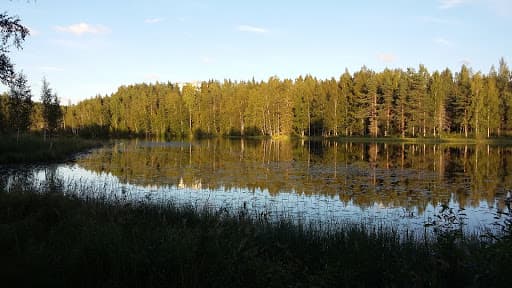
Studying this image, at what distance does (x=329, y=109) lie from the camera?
318 ft

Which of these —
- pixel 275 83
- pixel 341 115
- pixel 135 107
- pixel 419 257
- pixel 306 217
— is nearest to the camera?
pixel 419 257

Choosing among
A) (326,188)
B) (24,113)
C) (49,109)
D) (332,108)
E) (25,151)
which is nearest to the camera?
(326,188)

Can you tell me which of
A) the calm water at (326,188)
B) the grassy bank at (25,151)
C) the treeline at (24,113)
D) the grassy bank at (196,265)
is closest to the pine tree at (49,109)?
the treeline at (24,113)

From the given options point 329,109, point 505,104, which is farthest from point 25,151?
point 505,104

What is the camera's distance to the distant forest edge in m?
84.6

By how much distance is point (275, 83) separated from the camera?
378 ft

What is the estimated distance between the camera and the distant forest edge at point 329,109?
8460 cm

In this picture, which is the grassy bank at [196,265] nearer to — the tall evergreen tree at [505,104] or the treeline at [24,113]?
the treeline at [24,113]

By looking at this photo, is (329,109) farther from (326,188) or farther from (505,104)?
(326,188)

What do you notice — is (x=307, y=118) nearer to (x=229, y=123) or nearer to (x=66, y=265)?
(x=229, y=123)

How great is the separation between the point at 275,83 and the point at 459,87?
45.2 m

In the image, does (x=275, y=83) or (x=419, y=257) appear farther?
(x=275, y=83)

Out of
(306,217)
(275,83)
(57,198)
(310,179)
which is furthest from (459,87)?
(57,198)

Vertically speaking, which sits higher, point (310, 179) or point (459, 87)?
point (459, 87)
